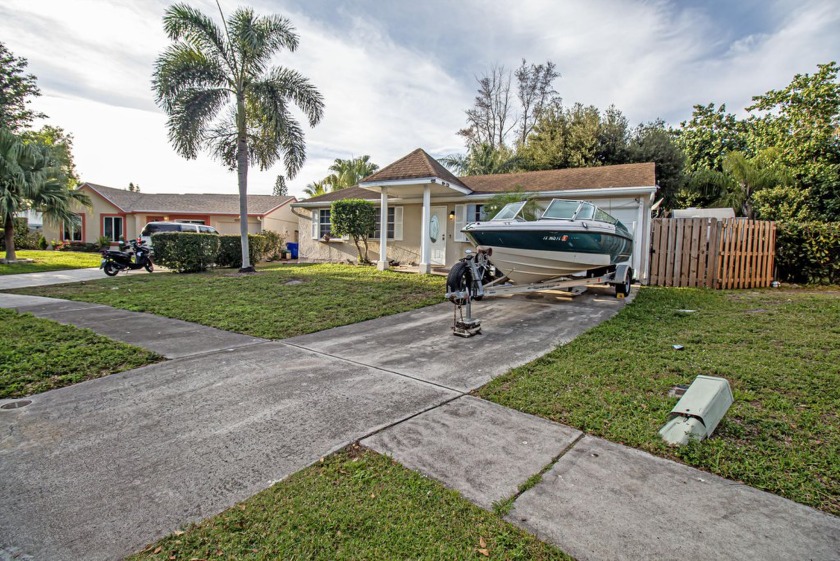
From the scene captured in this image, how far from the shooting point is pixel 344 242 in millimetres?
16781

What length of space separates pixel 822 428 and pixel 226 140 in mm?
15510

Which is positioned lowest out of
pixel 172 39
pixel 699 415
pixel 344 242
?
pixel 699 415

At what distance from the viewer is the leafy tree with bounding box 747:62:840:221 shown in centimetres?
1529

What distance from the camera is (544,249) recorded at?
7273 millimetres

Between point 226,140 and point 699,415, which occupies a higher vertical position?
point 226,140

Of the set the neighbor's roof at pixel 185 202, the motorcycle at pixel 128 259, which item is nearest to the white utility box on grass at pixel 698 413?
the motorcycle at pixel 128 259

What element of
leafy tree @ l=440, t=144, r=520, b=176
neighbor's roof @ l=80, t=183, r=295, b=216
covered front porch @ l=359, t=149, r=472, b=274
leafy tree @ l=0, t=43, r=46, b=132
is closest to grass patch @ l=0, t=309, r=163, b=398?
covered front porch @ l=359, t=149, r=472, b=274

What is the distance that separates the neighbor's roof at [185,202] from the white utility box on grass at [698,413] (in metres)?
27.1

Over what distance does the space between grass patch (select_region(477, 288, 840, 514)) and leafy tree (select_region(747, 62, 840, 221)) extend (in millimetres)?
12665

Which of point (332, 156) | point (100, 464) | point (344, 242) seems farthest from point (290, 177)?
point (332, 156)

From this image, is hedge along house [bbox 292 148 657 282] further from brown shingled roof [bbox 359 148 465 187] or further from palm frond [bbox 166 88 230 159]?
palm frond [bbox 166 88 230 159]

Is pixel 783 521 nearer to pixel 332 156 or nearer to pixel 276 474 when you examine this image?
pixel 276 474

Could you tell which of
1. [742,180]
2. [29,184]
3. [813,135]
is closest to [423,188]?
[742,180]

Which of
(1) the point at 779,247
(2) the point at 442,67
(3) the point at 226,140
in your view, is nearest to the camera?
(1) the point at 779,247
